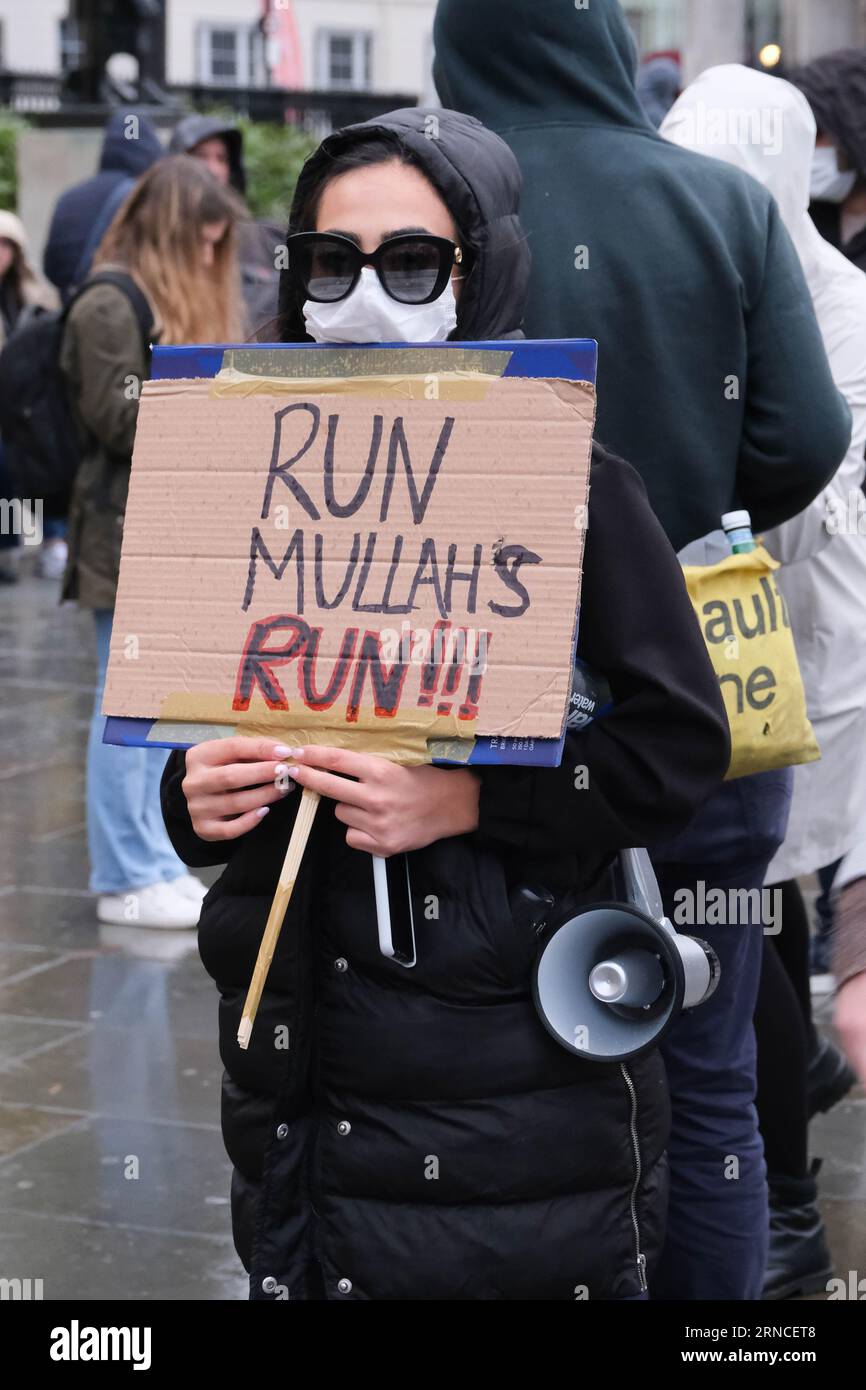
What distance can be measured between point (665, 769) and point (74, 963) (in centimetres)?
350

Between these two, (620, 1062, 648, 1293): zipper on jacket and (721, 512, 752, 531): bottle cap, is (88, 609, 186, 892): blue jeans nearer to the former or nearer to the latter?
(721, 512, 752, 531): bottle cap

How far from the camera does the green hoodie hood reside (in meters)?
2.89

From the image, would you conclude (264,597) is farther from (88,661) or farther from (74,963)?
(88,661)

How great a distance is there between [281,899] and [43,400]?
12.4 feet

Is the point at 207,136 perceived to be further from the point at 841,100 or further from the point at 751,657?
the point at 751,657

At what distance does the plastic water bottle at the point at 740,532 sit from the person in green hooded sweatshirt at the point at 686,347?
0.07m

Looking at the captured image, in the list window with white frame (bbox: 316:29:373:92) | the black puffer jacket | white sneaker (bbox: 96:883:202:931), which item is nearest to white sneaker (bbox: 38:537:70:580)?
white sneaker (bbox: 96:883:202:931)

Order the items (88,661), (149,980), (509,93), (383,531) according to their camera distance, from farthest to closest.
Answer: (88,661), (149,980), (509,93), (383,531)

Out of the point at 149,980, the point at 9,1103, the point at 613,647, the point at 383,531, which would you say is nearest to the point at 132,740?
the point at 383,531

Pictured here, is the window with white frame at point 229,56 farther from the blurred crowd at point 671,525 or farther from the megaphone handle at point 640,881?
the megaphone handle at point 640,881

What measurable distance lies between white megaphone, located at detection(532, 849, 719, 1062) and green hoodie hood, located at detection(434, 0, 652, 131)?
1279 millimetres

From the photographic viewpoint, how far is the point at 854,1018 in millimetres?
1841
